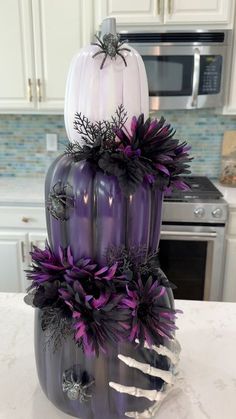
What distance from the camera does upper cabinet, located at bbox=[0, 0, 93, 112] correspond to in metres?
2.10

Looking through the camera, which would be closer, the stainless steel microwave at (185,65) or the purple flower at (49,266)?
the purple flower at (49,266)

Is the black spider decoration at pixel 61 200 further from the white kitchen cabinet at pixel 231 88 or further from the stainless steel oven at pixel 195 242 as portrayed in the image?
the white kitchen cabinet at pixel 231 88

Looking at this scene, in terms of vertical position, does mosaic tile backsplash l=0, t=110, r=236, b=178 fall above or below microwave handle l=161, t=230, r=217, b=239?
above

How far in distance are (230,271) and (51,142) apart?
1452mm

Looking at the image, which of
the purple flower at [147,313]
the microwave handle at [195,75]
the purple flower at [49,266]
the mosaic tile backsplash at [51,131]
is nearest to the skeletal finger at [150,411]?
the purple flower at [147,313]

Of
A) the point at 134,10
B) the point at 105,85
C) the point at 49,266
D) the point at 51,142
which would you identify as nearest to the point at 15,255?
the point at 51,142

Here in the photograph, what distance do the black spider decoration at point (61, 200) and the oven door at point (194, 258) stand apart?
155cm

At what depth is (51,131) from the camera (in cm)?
258

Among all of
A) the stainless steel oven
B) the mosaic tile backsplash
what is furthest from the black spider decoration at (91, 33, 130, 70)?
the mosaic tile backsplash

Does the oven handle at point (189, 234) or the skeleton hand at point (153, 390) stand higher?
the skeleton hand at point (153, 390)

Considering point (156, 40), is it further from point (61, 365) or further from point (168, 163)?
point (61, 365)

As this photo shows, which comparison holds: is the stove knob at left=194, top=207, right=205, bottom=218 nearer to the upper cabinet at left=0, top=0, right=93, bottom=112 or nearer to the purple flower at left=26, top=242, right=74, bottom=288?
the upper cabinet at left=0, top=0, right=93, bottom=112

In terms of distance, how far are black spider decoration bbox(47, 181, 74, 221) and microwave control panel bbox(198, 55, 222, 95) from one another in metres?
1.76

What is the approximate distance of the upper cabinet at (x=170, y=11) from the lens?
2.03m
